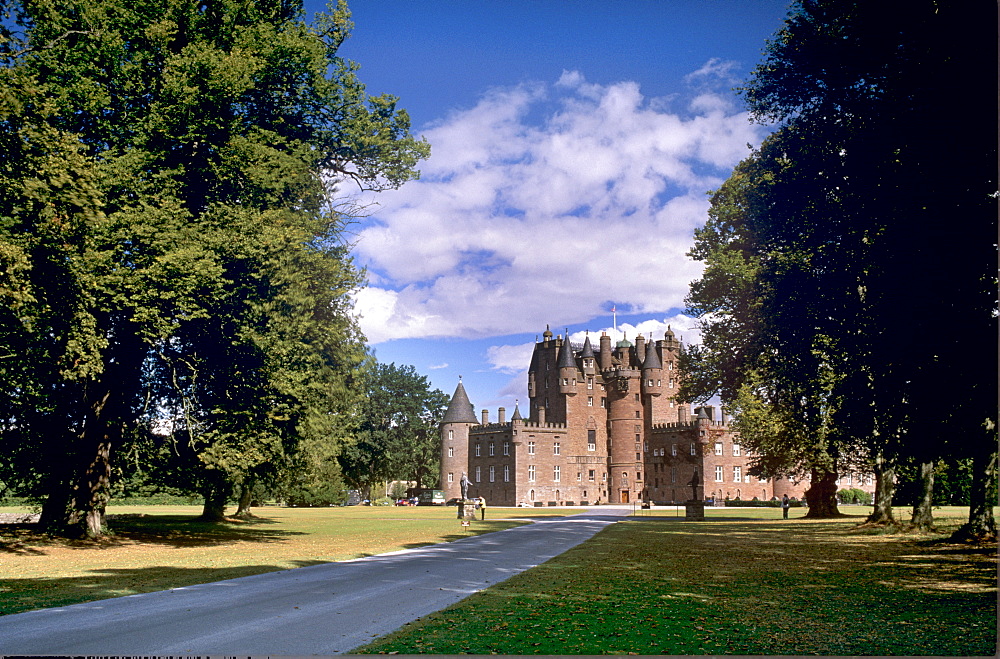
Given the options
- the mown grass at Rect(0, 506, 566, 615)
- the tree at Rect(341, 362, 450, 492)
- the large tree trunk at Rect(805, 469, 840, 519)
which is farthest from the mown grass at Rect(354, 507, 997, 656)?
the tree at Rect(341, 362, 450, 492)

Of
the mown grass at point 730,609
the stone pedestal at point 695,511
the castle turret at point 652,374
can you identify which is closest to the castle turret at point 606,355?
the castle turret at point 652,374

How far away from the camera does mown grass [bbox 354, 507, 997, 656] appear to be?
8469 mm

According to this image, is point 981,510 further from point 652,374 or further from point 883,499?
point 652,374

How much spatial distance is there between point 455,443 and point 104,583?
83597mm

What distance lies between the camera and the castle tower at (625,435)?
99.2 m

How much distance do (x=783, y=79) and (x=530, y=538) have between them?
1695 centimetres

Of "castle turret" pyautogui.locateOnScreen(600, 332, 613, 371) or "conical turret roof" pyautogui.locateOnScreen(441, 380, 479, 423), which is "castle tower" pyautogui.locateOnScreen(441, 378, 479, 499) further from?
"castle turret" pyautogui.locateOnScreen(600, 332, 613, 371)

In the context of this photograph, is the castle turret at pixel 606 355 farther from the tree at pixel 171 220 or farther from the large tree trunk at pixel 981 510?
the large tree trunk at pixel 981 510

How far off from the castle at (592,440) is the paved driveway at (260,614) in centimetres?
7876

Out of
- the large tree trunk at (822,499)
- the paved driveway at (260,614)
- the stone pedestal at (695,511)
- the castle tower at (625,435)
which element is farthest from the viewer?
the castle tower at (625,435)

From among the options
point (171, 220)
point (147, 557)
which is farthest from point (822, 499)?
point (171, 220)

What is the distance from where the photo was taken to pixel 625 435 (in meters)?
100

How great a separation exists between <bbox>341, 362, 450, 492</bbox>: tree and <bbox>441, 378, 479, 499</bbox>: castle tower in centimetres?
243

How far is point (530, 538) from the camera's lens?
27391 millimetres
